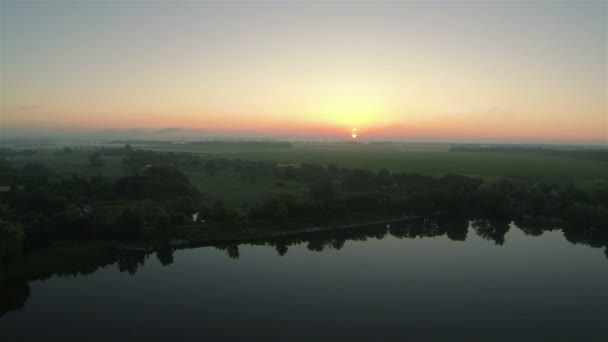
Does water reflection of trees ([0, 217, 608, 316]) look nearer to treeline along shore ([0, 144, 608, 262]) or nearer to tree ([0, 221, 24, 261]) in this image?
treeline along shore ([0, 144, 608, 262])

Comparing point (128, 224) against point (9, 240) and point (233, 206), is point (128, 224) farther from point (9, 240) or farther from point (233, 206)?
point (233, 206)

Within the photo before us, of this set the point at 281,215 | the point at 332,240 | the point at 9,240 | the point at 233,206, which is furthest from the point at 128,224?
the point at 332,240

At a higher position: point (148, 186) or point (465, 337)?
point (148, 186)

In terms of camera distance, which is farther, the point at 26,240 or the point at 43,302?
the point at 26,240

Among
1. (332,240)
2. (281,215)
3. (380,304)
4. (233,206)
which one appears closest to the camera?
(380,304)

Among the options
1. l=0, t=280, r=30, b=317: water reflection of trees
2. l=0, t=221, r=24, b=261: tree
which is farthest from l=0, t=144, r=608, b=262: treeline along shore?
l=0, t=280, r=30, b=317: water reflection of trees

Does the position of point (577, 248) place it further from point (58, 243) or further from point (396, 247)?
point (58, 243)

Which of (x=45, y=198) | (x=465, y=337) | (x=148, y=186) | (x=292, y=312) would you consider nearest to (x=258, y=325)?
(x=292, y=312)

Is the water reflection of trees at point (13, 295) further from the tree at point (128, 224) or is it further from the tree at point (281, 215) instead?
the tree at point (281, 215)
